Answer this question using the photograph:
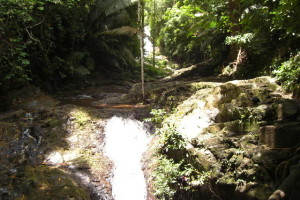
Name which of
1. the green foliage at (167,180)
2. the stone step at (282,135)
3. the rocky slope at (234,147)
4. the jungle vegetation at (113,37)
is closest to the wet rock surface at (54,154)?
the green foliage at (167,180)

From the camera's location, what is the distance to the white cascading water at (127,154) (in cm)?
526

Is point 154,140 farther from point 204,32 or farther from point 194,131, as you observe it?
point 204,32

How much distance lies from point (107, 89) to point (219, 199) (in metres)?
10.2

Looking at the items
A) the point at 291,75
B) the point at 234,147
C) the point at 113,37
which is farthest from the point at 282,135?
the point at 113,37

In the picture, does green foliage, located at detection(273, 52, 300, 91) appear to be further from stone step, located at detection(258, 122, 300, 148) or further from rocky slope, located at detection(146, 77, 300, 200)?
stone step, located at detection(258, 122, 300, 148)

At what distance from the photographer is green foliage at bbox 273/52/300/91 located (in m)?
5.36

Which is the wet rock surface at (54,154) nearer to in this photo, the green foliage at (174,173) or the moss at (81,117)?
the moss at (81,117)

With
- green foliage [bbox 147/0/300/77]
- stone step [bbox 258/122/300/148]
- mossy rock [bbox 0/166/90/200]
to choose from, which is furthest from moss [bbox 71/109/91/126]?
stone step [bbox 258/122/300/148]

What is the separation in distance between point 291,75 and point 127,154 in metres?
4.77

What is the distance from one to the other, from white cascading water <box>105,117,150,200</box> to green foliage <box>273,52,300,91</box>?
4.10m

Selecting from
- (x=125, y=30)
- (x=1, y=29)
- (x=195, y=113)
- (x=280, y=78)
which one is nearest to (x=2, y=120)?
→ (x=1, y=29)

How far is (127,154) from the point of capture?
6.28 meters

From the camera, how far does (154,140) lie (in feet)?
21.9

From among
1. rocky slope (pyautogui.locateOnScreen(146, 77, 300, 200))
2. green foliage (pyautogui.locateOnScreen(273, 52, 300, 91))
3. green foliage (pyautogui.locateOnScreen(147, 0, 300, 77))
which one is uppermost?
green foliage (pyautogui.locateOnScreen(147, 0, 300, 77))
